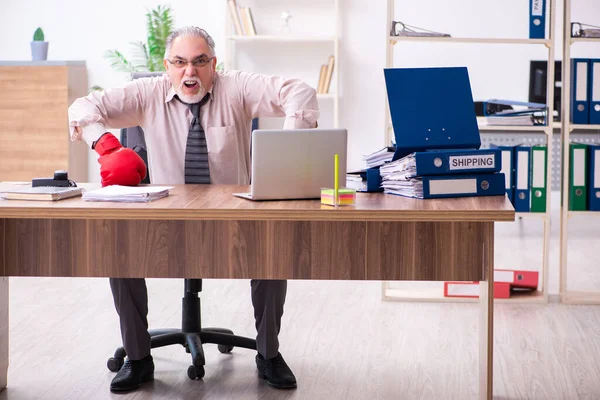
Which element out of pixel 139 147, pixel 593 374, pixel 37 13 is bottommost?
pixel 593 374

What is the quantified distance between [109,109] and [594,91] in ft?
7.33

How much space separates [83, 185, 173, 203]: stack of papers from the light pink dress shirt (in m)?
0.64

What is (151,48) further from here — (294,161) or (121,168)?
(294,161)

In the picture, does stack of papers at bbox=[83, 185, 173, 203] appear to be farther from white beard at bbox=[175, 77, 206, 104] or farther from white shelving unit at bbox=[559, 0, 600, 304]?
white shelving unit at bbox=[559, 0, 600, 304]

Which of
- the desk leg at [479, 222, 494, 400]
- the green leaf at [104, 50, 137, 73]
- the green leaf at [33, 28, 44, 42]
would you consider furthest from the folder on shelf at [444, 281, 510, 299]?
the green leaf at [33, 28, 44, 42]

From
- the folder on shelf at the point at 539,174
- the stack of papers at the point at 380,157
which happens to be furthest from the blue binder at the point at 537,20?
the stack of papers at the point at 380,157

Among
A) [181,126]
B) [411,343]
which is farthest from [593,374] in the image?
[181,126]

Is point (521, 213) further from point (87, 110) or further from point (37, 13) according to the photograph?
point (37, 13)

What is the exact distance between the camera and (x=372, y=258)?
2338mm

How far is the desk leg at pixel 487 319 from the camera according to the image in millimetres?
2262

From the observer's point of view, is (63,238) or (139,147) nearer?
(63,238)

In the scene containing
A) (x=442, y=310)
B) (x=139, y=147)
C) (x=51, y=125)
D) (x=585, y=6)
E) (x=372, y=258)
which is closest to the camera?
(x=372, y=258)

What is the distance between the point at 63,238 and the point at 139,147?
1004 millimetres

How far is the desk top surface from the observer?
2.21 meters
